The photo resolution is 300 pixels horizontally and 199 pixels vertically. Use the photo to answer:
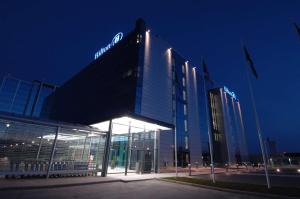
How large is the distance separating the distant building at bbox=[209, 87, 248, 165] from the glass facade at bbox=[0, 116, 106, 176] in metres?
54.8

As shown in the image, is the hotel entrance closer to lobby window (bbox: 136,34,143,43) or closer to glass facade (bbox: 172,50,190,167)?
glass facade (bbox: 172,50,190,167)

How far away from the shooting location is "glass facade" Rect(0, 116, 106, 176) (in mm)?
15289

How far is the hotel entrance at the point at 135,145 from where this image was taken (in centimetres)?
2313

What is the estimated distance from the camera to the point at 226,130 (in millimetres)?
67562

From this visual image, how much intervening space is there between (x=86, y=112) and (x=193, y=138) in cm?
3134

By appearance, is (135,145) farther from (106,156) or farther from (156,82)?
(156,82)

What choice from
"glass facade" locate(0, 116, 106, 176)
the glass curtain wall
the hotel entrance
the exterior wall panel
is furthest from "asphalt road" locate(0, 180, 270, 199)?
the exterior wall panel

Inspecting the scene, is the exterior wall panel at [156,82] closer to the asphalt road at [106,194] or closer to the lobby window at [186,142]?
the lobby window at [186,142]

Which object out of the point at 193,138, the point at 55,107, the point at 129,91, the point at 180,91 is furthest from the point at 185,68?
the point at 55,107

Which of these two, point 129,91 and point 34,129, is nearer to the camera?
point 34,129

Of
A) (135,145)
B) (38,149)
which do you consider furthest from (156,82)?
(38,149)

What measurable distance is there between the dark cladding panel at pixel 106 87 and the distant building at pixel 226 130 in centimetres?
4200

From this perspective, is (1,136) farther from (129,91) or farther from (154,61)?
(154,61)

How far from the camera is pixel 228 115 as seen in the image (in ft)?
238
